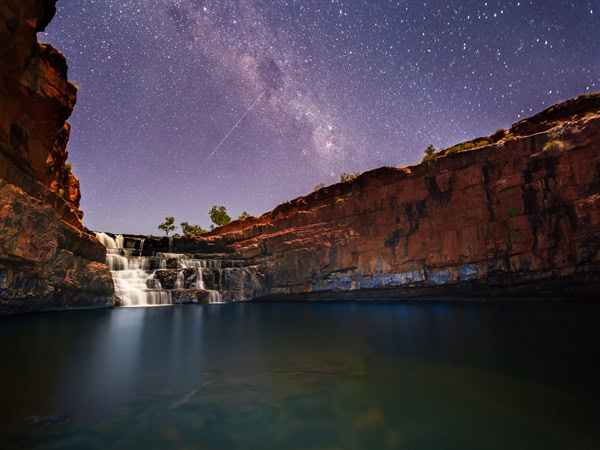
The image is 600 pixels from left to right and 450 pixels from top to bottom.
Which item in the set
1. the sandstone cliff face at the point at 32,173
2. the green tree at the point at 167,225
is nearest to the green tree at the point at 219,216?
the green tree at the point at 167,225

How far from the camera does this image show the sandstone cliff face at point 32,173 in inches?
406

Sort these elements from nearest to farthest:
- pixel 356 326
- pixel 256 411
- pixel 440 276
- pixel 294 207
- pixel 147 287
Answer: pixel 256 411
pixel 356 326
pixel 440 276
pixel 147 287
pixel 294 207

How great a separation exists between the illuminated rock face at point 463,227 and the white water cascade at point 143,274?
5.63 m

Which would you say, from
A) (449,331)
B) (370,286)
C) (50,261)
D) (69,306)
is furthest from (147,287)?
(449,331)

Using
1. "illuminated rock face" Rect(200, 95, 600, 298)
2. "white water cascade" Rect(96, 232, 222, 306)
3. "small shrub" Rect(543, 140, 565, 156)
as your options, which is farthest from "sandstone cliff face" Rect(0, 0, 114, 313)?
"small shrub" Rect(543, 140, 565, 156)

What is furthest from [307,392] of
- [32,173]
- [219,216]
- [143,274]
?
[219,216]

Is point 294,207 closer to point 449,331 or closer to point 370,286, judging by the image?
point 370,286

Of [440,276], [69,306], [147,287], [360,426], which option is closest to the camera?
[360,426]

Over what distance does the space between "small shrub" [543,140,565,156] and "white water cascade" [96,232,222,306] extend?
29.2m

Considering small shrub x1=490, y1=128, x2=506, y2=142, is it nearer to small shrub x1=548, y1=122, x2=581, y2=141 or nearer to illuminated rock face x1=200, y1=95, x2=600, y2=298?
illuminated rock face x1=200, y1=95, x2=600, y2=298

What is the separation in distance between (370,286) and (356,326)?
46.6 ft

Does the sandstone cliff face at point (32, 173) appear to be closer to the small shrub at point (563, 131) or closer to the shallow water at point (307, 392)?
the shallow water at point (307, 392)

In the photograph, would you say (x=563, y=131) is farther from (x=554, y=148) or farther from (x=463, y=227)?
(x=463, y=227)

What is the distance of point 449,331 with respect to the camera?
10492 millimetres
